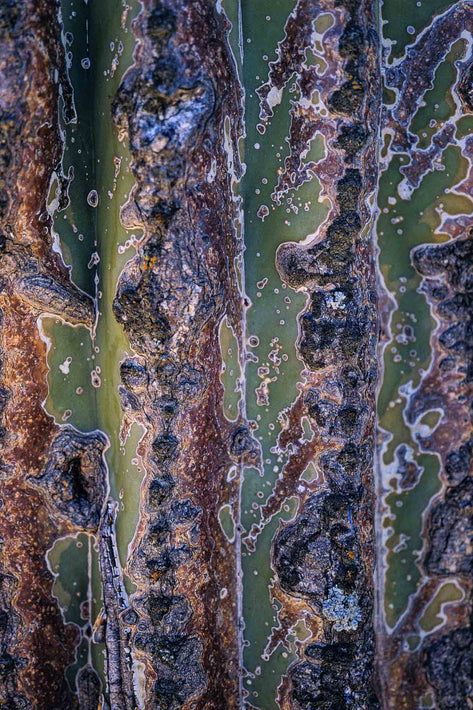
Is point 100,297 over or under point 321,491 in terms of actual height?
over

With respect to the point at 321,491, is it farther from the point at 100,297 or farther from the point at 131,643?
the point at 100,297

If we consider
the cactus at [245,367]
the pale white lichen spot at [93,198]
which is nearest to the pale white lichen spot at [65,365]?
the cactus at [245,367]

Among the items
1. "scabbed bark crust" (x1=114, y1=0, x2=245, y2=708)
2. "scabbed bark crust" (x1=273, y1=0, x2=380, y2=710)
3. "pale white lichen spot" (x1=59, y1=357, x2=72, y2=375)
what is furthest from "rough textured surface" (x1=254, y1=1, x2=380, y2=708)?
"pale white lichen spot" (x1=59, y1=357, x2=72, y2=375)

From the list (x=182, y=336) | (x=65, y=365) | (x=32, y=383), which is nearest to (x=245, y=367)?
(x=182, y=336)

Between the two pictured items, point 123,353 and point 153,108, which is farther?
point 123,353

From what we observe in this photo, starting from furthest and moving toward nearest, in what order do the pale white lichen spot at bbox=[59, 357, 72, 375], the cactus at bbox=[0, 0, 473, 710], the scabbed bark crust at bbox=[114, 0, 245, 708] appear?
1. the pale white lichen spot at bbox=[59, 357, 72, 375]
2. the cactus at bbox=[0, 0, 473, 710]
3. the scabbed bark crust at bbox=[114, 0, 245, 708]

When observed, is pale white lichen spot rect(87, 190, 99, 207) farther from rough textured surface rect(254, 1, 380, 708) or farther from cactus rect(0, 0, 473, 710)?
rough textured surface rect(254, 1, 380, 708)

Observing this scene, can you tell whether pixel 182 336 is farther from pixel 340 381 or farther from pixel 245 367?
pixel 340 381

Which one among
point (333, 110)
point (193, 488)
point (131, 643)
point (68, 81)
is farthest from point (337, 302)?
point (131, 643)
